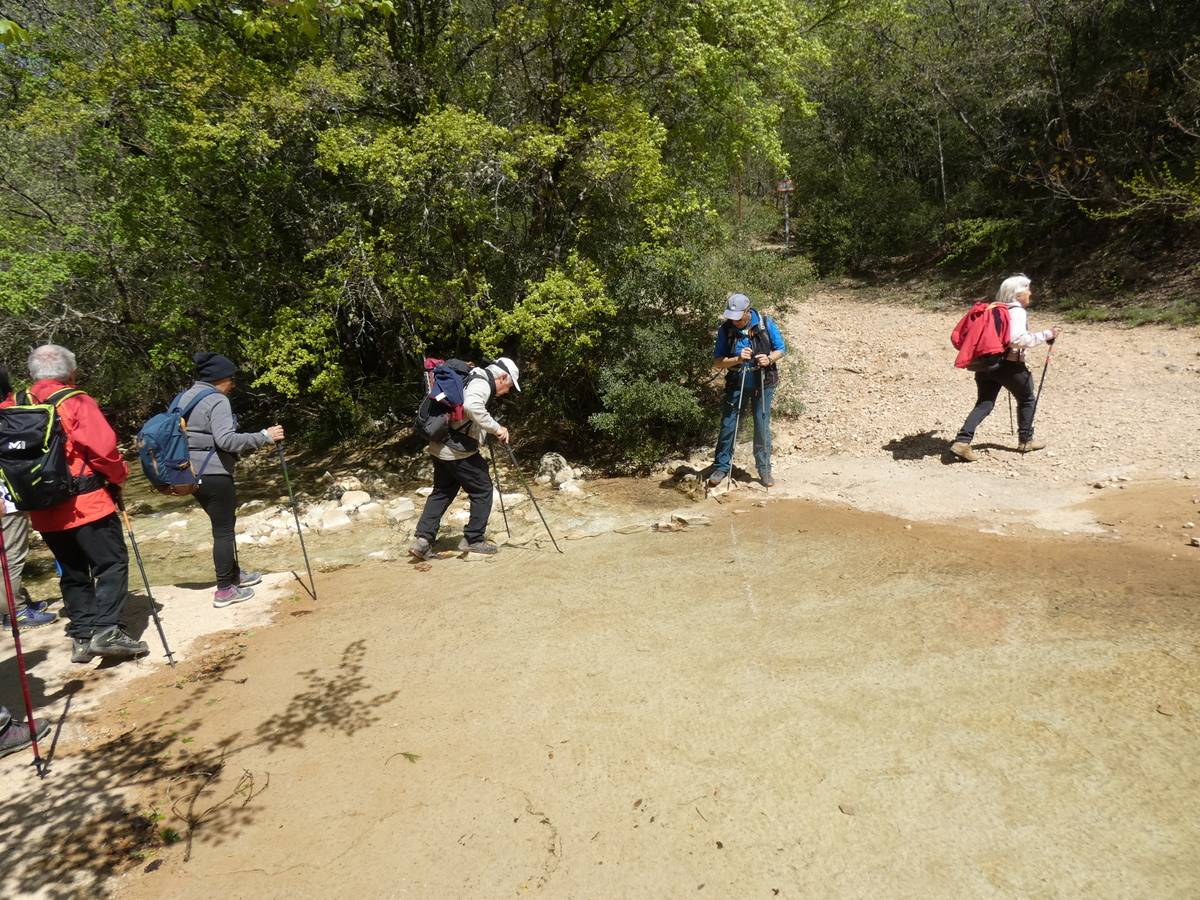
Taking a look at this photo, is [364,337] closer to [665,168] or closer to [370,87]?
[370,87]

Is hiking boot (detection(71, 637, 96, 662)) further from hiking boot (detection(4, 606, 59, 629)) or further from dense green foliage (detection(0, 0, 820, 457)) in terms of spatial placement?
dense green foliage (detection(0, 0, 820, 457))

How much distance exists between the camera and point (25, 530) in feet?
16.7

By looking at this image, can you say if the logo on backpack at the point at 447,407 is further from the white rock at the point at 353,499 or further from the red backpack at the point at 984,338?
the red backpack at the point at 984,338

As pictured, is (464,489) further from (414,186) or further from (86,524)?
(414,186)

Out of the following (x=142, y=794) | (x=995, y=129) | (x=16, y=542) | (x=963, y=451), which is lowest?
(x=142, y=794)

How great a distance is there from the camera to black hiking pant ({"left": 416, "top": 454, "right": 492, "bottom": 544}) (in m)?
6.01

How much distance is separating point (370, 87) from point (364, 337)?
392 centimetres

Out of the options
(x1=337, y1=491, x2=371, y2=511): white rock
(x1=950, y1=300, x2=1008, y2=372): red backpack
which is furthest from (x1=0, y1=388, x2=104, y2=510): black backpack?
(x1=950, y1=300, x2=1008, y2=372): red backpack

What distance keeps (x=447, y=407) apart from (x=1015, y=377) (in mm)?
5647

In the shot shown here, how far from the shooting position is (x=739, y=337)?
23.8 ft

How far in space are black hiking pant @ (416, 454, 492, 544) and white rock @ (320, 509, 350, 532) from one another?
2.23 metres

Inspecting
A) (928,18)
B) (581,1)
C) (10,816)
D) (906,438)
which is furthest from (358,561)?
(928,18)

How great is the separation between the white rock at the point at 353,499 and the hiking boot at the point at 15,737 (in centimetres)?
489

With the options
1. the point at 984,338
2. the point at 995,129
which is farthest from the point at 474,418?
the point at 995,129
